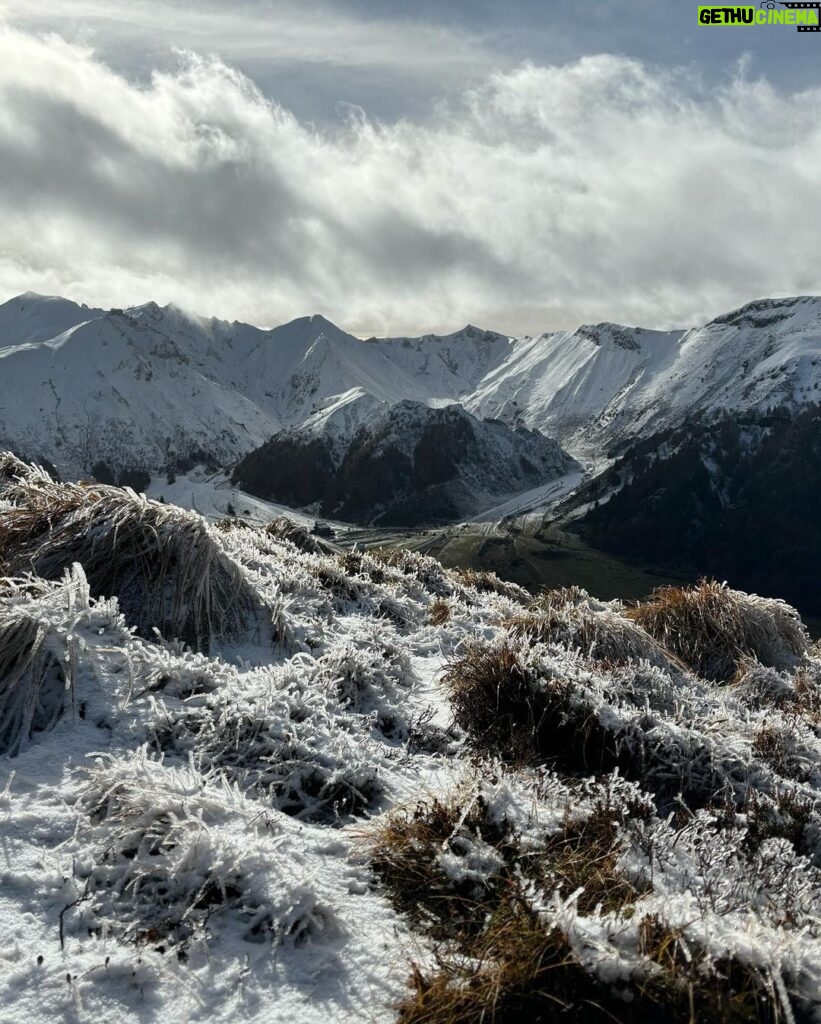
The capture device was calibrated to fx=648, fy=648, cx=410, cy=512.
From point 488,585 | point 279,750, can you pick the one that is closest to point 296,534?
point 488,585

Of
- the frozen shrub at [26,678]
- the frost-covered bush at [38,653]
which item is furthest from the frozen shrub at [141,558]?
the frozen shrub at [26,678]

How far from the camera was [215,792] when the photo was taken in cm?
373

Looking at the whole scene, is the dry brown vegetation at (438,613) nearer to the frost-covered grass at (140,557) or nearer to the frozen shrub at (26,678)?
the frost-covered grass at (140,557)

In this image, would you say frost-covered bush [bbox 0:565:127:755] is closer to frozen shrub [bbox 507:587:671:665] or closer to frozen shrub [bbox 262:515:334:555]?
frozen shrub [bbox 507:587:671:665]

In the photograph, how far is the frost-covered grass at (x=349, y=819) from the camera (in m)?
2.64

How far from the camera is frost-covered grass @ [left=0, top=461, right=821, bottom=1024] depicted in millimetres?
2645

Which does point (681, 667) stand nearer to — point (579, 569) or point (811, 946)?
point (811, 946)

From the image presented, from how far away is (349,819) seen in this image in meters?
4.09

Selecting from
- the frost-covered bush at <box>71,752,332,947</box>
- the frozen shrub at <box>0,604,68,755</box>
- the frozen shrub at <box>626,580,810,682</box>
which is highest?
the frozen shrub at <box>626,580,810,682</box>

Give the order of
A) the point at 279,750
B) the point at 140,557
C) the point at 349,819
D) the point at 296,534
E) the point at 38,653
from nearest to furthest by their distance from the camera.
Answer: the point at 349,819 → the point at 279,750 → the point at 38,653 → the point at 140,557 → the point at 296,534

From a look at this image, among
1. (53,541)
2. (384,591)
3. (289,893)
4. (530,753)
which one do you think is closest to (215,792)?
(289,893)

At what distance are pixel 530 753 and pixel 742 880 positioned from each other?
187 centimetres

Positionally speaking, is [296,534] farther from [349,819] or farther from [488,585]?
[349,819]

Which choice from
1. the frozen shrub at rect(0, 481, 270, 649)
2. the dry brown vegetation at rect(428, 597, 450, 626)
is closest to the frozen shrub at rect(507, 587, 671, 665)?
the dry brown vegetation at rect(428, 597, 450, 626)
